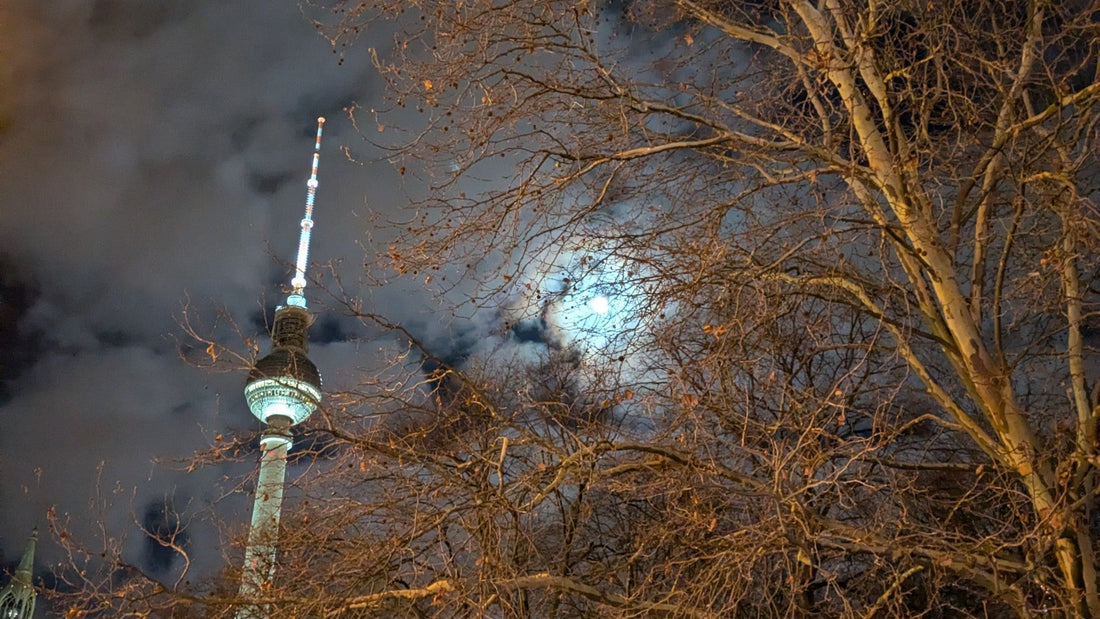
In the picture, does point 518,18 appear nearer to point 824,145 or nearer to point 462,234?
point 462,234

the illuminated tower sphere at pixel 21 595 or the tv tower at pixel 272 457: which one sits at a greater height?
the illuminated tower sphere at pixel 21 595

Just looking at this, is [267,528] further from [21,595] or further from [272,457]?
[21,595]

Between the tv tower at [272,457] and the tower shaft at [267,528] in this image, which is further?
the tower shaft at [267,528]

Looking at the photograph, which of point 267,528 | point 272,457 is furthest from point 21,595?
point 272,457

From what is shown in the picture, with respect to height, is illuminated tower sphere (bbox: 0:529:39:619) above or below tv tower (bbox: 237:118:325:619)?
above

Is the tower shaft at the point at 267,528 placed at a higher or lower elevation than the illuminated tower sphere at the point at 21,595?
lower

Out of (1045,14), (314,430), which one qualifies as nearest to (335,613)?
(314,430)

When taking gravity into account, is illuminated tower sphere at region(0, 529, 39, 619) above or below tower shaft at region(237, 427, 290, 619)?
above

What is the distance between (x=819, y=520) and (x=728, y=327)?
1.22 meters

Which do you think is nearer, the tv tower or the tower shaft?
the tv tower

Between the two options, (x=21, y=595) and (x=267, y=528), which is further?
(x=21, y=595)

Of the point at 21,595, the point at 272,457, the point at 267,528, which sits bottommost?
the point at 272,457

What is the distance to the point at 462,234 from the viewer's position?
20.1ft

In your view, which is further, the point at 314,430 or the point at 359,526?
the point at 359,526
